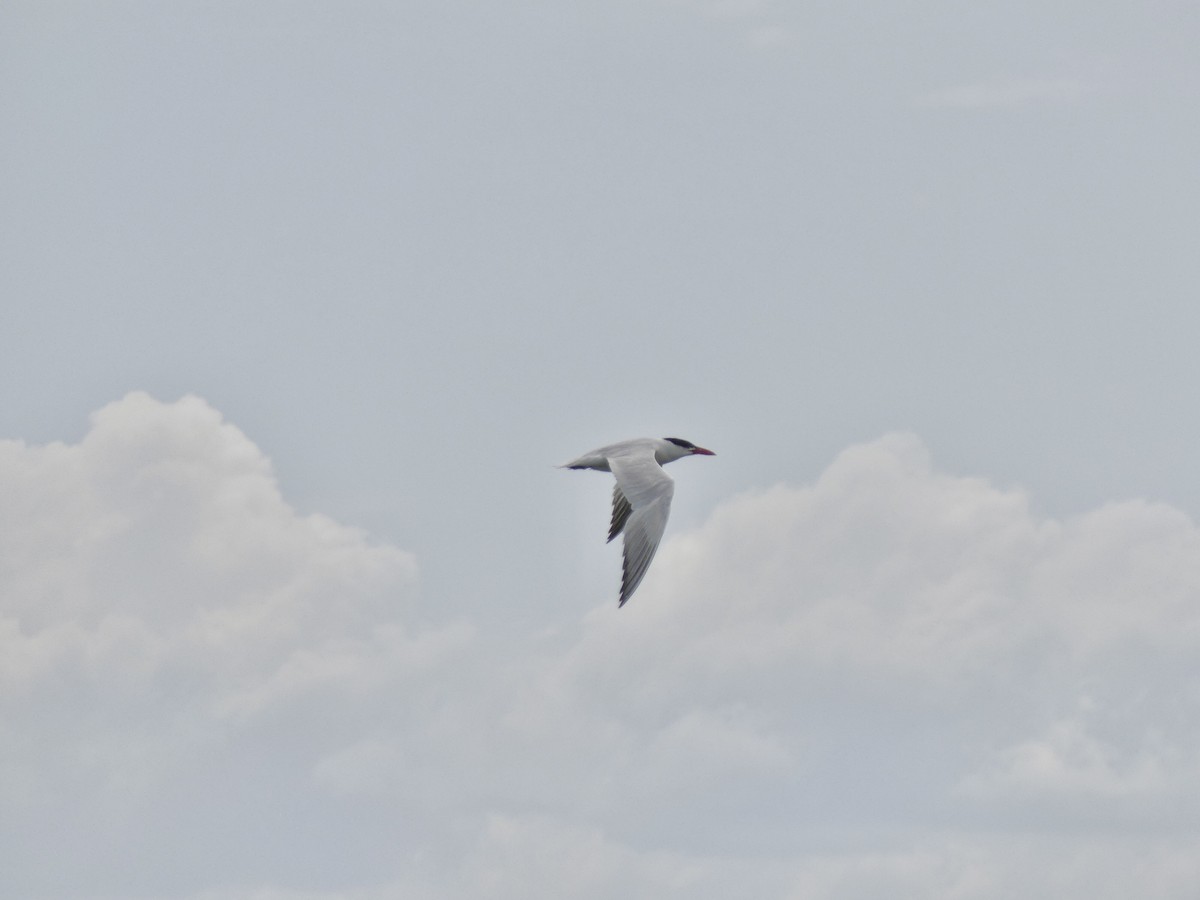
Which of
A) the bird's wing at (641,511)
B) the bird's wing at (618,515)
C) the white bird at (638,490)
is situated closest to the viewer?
the bird's wing at (641,511)

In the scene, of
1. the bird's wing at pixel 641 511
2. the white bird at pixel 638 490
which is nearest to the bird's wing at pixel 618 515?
the white bird at pixel 638 490

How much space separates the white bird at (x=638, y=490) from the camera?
105ft

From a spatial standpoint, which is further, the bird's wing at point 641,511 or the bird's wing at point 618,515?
the bird's wing at point 618,515

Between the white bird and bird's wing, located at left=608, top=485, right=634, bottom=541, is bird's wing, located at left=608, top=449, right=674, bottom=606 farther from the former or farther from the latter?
bird's wing, located at left=608, top=485, right=634, bottom=541

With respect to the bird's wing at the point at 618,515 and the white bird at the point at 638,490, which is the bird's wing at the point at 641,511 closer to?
the white bird at the point at 638,490

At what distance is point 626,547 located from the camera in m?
32.2

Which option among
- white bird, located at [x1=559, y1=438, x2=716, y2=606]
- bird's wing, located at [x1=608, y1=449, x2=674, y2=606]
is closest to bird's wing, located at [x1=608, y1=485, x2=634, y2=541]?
white bird, located at [x1=559, y1=438, x2=716, y2=606]

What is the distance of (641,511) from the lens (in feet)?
109

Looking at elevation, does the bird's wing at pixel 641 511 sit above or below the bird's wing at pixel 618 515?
below

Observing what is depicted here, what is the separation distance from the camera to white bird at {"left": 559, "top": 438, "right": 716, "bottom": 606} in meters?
32.0

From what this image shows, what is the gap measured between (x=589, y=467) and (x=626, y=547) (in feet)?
21.8

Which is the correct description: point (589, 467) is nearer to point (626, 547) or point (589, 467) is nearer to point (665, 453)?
point (665, 453)

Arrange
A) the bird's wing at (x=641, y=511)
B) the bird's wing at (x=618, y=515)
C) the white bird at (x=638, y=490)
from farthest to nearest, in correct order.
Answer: the bird's wing at (x=618, y=515) → the white bird at (x=638, y=490) → the bird's wing at (x=641, y=511)

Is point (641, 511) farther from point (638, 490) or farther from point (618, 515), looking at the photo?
point (618, 515)
